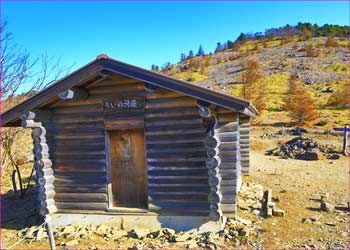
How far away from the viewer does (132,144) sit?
779 cm

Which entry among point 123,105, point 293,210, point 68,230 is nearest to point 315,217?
point 293,210

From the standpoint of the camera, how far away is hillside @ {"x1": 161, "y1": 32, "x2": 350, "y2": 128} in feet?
98.5

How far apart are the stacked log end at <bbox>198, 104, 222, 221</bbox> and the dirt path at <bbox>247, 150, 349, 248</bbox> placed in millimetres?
1276

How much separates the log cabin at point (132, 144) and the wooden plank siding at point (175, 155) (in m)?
0.03

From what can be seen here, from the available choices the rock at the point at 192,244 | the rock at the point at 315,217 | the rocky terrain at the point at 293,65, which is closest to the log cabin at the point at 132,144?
the rock at the point at 192,244

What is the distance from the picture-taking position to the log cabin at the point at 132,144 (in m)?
6.82

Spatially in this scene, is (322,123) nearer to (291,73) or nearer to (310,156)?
(310,156)

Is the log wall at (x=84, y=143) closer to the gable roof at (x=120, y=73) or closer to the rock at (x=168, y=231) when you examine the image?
the gable roof at (x=120, y=73)

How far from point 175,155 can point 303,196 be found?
5.30m

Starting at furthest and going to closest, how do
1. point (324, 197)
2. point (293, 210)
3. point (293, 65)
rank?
point (293, 65) < point (324, 197) < point (293, 210)

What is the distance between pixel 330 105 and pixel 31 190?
1203 inches

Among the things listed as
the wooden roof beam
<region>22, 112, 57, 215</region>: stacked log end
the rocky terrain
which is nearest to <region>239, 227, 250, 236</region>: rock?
<region>22, 112, 57, 215</region>: stacked log end

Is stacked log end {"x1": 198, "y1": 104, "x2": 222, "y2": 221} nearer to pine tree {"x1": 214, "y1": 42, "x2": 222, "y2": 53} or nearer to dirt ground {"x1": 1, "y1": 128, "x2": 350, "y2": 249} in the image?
dirt ground {"x1": 1, "y1": 128, "x2": 350, "y2": 249}

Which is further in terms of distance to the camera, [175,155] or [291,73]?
[291,73]
